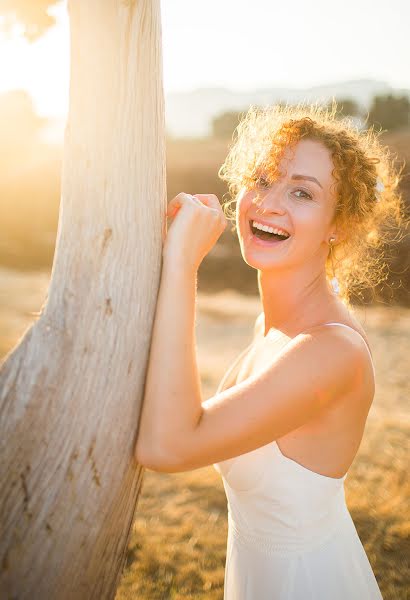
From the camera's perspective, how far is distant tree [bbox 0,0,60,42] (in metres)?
2.02

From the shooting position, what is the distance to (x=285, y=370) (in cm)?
144

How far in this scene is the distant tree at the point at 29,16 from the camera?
202 cm

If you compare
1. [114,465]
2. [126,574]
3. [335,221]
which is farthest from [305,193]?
[126,574]

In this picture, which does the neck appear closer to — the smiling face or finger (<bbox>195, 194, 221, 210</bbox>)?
the smiling face

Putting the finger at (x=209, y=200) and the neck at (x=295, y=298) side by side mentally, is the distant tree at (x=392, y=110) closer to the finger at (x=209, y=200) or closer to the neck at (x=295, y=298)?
the neck at (x=295, y=298)

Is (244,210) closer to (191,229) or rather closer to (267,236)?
(267,236)

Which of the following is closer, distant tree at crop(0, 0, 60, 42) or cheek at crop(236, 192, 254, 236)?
cheek at crop(236, 192, 254, 236)

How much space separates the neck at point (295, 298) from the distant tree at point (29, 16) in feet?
3.83

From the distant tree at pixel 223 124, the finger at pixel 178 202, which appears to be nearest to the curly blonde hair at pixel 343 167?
the finger at pixel 178 202

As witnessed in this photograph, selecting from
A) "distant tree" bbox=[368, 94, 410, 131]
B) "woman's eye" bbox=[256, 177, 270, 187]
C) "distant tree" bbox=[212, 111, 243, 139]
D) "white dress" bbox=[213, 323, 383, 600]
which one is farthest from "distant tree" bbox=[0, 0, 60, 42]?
"distant tree" bbox=[212, 111, 243, 139]

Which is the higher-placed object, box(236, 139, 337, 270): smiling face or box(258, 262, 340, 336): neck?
box(236, 139, 337, 270): smiling face

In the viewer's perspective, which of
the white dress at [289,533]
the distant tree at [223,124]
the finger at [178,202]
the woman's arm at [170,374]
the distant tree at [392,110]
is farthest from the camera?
the distant tree at [223,124]

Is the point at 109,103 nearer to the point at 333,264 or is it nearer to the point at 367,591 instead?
the point at 333,264

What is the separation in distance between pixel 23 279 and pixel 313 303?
1136 cm
